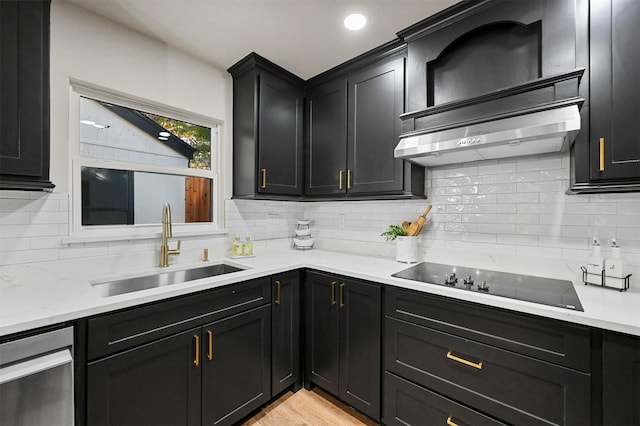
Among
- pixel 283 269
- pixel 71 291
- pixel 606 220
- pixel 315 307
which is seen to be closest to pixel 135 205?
pixel 71 291

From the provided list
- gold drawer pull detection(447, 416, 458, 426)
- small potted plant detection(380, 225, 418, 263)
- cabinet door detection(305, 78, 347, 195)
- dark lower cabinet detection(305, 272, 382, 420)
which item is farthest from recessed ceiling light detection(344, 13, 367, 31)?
gold drawer pull detection(447, 416, 458, 426)

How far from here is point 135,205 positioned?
6.42 ft

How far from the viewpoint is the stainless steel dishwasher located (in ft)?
3.19

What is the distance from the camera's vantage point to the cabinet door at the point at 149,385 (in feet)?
3.92

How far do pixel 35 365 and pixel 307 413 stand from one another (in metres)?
1.50

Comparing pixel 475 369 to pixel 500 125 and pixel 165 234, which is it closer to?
pixel 500 125

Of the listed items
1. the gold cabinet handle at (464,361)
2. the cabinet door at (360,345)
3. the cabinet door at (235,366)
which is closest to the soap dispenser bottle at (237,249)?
the cabinet door at (235,366)

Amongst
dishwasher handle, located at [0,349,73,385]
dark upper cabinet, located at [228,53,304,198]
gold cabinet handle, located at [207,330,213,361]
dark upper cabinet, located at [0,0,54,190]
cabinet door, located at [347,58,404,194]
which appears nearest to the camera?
dishwasher handle, located at [0,349,73,385]

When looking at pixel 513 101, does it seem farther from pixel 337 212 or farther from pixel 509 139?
pixel 337 212

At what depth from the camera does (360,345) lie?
178 cm

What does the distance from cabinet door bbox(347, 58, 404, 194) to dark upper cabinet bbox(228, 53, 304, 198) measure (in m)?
0.53

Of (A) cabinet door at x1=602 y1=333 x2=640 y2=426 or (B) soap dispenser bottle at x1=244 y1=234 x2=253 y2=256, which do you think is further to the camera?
(B) soap dispenser bottle at x1=244 y1=234 x2=253 y2=256

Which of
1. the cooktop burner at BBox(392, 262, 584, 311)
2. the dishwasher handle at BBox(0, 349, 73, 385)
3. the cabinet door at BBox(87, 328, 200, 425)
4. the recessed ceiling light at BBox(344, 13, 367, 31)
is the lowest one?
the cabinet door at BBox(87, 328, 200, 425)

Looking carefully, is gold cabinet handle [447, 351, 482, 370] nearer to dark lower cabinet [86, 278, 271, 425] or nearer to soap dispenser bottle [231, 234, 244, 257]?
dark lower cabinet [86, 278, 271, 425]
